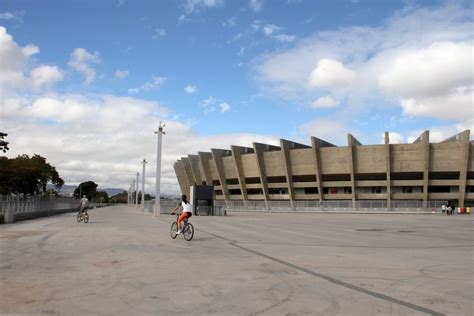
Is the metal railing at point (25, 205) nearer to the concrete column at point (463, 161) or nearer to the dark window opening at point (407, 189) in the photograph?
the dark window opening at point (407, 189)

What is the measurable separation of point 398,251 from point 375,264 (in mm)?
3483

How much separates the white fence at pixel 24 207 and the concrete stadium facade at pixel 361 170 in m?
36.8

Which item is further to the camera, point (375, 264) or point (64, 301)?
point (375, 264)

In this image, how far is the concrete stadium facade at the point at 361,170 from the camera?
66.4m

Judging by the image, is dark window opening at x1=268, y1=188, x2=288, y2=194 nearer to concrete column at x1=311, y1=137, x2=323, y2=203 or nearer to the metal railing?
concrete column at x1=311, y1=137, x2=323, y2=203

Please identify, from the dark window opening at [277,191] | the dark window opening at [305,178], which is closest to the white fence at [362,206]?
the dark window opening at [305,178]

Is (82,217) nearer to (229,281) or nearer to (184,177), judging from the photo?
(229,281)

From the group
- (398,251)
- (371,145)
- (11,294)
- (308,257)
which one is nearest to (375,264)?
(308,257)

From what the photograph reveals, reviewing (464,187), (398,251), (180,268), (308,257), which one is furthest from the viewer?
(464,187)

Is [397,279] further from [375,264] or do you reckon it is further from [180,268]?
[180,268]

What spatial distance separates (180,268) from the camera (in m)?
9.21

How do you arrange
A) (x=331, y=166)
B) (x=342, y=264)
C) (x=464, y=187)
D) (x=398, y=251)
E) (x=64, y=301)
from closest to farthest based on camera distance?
(x=64, y=301), (x=342, y=264), (x=398, y=251), (x=464, y=187), (x=331, y=166)

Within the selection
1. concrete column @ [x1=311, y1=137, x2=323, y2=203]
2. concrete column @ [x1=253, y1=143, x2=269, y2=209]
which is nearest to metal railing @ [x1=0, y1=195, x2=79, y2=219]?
concrete column @ [x1=253, y1=143, x2=269, y2=209]

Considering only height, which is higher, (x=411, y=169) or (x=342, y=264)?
(x=411, y=169)
